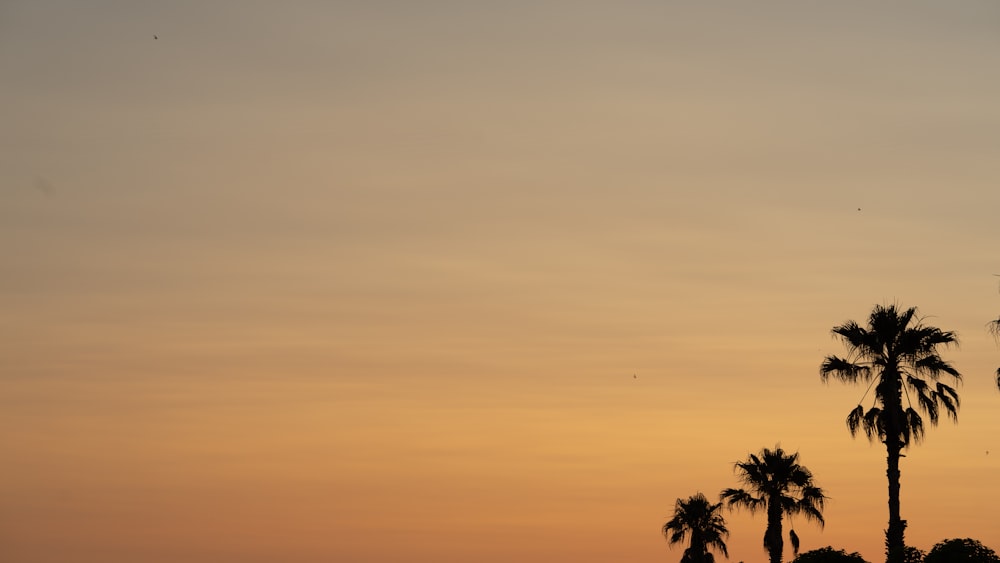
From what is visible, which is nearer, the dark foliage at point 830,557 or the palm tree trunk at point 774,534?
the dark foliage at point 830,557

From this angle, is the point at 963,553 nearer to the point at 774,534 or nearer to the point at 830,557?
the point at 830,557

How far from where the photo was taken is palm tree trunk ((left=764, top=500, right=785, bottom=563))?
92.2 meters

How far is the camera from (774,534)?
305 ft

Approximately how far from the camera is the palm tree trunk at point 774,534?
3630 inches

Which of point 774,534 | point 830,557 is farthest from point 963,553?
point 774,534

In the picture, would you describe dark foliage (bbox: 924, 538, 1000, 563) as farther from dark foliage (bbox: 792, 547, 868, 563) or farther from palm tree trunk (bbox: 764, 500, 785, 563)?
palm tree trunk (bbox: 764, 500, 785, 563)

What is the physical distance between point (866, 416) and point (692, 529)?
108 ft

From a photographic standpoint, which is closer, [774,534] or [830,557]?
[830,557]

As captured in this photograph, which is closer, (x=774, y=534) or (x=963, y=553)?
(x=963, y=553)

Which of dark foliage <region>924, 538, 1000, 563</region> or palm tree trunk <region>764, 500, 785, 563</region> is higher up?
palm tree trunk <region>764, 500, 785, 563</region>

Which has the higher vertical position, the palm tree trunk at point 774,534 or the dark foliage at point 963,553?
the palm tree trunk at point 774,534

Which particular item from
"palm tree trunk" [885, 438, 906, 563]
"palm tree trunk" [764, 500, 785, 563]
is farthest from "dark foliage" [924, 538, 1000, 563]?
"palm tree trunk" [764, 500, 785, 563]

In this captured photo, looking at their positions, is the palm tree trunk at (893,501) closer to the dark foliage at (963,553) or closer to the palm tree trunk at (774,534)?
the dark foliage at (963,553)

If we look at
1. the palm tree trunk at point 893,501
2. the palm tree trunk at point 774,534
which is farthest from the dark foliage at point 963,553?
the palm tree trunk at point 774,534
